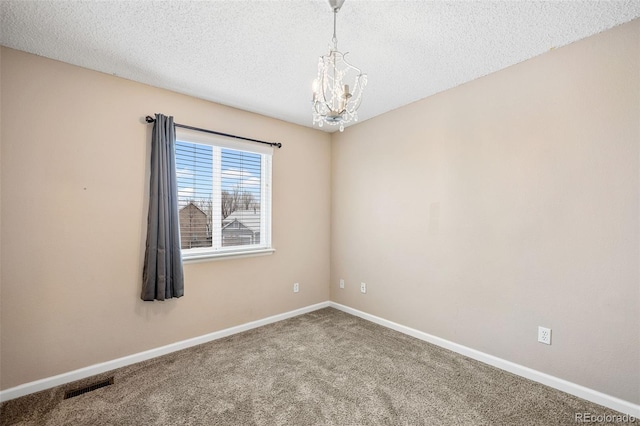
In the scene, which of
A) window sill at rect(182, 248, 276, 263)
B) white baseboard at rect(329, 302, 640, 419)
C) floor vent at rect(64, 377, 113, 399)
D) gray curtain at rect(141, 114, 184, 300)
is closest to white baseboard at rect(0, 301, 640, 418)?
white baseboard at rect(329, 302, 640, 419)

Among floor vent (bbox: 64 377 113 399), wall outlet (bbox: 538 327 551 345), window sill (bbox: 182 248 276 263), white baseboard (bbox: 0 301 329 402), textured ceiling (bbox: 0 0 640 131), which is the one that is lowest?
floor vent (bbox: 64 377 113 399)

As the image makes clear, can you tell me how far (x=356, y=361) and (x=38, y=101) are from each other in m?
3.23

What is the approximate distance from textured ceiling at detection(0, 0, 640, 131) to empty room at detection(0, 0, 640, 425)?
0.7 inches

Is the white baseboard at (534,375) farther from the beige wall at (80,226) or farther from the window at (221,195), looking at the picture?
the beige wall at (80,226)

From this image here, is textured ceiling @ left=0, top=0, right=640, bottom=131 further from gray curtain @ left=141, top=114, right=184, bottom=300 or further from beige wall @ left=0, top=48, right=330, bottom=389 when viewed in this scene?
gray curtain @ left=141, top=114, right=184, bottom=300

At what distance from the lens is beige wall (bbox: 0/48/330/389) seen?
2.07m

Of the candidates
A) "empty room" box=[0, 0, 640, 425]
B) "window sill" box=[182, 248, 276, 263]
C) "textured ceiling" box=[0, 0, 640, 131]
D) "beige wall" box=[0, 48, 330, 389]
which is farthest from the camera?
"window sill" box=[182, 248, 276, 263]

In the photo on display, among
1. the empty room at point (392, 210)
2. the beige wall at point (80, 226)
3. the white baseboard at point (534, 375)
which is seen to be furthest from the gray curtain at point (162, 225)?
the white baseboard at point (534, 375)

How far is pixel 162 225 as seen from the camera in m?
2.55

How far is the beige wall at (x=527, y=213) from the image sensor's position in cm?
187

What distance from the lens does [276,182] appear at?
3.55 meters

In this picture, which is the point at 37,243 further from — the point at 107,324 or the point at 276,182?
the point at 276,182

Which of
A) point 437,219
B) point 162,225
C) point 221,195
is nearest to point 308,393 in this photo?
point 162,225

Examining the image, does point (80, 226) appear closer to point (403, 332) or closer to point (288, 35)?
point (288, 35)
